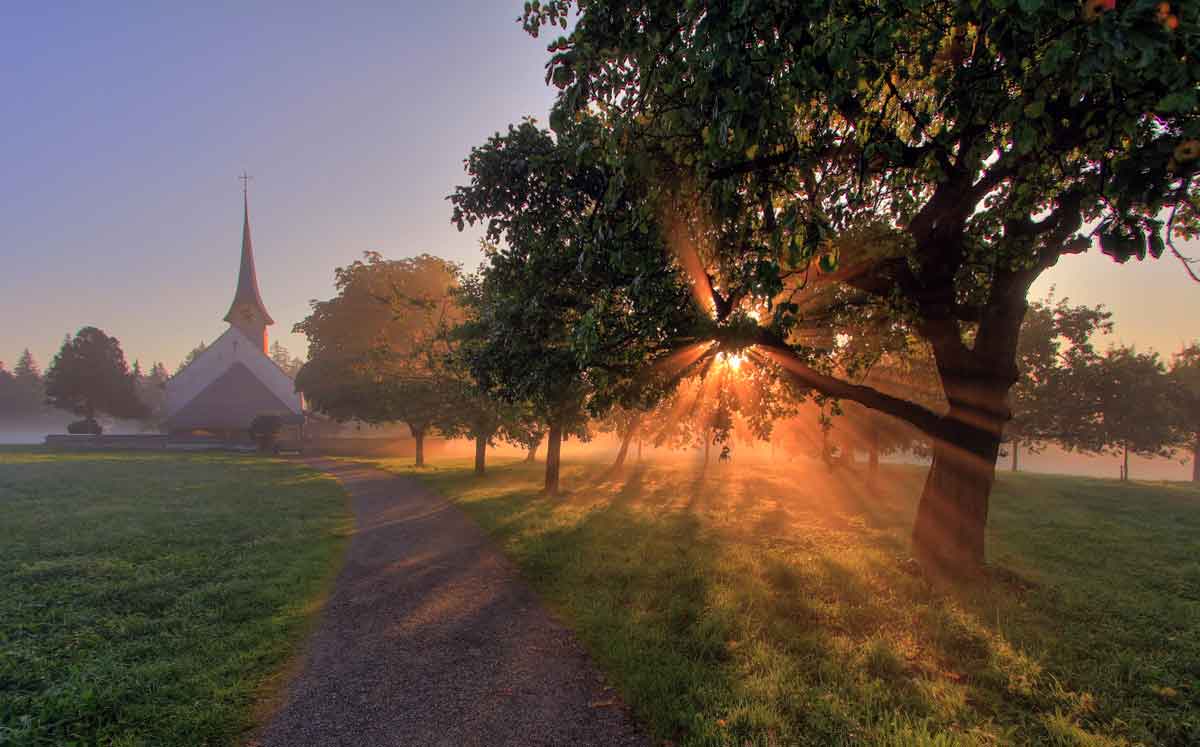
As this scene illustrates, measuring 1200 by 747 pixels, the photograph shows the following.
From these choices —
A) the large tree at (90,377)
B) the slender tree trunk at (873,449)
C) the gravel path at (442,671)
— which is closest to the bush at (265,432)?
the large tree at (90,377)

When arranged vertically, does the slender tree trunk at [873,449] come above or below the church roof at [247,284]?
below

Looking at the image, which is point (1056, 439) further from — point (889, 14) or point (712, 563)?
point (889, 14)

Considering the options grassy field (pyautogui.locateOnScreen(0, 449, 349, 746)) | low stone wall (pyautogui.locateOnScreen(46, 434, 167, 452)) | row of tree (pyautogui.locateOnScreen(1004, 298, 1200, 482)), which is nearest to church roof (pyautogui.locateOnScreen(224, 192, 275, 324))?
low stone wall (pyautogui.locateOnScreen(46, 434, 167, 452))

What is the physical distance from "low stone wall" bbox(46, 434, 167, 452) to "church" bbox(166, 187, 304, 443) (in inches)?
58.0

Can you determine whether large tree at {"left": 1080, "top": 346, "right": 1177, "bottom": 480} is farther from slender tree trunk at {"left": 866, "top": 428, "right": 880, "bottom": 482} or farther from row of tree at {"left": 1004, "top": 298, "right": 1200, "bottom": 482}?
slender tree trunk at {"left": 866, "top": 428, "right": 880, "bottom": 482}

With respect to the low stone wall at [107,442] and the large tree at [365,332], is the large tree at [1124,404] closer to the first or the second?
the large tree at [365,332]

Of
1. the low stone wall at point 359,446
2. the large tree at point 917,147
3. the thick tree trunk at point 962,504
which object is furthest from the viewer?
the low stone wall at point 359,446

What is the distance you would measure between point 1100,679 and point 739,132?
683cm

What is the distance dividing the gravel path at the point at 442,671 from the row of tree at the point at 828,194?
373cm

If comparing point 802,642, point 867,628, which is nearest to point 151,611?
point 802,642

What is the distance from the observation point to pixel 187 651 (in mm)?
5770

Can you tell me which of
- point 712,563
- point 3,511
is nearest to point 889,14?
point 712,563

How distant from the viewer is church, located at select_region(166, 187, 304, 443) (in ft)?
159

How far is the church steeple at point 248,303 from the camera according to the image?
62.7m
